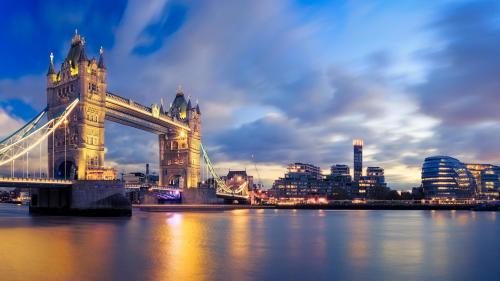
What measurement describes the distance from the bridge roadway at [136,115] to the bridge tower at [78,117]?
4.40m

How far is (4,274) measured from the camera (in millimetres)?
19328

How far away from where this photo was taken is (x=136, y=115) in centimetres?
7825

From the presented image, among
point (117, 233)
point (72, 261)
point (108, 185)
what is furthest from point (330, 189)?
point (72, 261)

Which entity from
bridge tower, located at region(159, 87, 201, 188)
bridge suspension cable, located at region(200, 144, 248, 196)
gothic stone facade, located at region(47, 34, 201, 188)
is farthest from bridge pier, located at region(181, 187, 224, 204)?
gothic stone facade, located at region(47, 34, 201, 188)

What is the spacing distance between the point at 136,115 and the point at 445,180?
11554 centimetres

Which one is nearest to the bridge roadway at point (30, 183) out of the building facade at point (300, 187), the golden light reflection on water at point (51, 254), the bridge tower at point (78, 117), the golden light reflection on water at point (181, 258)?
the bridge tower at point (78, 117)

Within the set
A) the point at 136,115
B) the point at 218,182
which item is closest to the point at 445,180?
the point at 218,182

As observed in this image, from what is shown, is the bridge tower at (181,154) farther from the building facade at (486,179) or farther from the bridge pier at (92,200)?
the building facade at (486,179)

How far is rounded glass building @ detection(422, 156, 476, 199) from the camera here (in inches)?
6216

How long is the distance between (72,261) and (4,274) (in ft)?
12.2

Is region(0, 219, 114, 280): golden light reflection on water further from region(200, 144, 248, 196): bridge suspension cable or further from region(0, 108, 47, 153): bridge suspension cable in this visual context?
region(200, 144, 248, 196): bridge suspension cable

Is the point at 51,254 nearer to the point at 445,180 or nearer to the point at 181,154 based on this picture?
the point at 181,154

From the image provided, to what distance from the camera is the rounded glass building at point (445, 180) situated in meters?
158

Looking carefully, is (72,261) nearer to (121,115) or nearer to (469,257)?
(469,257)
